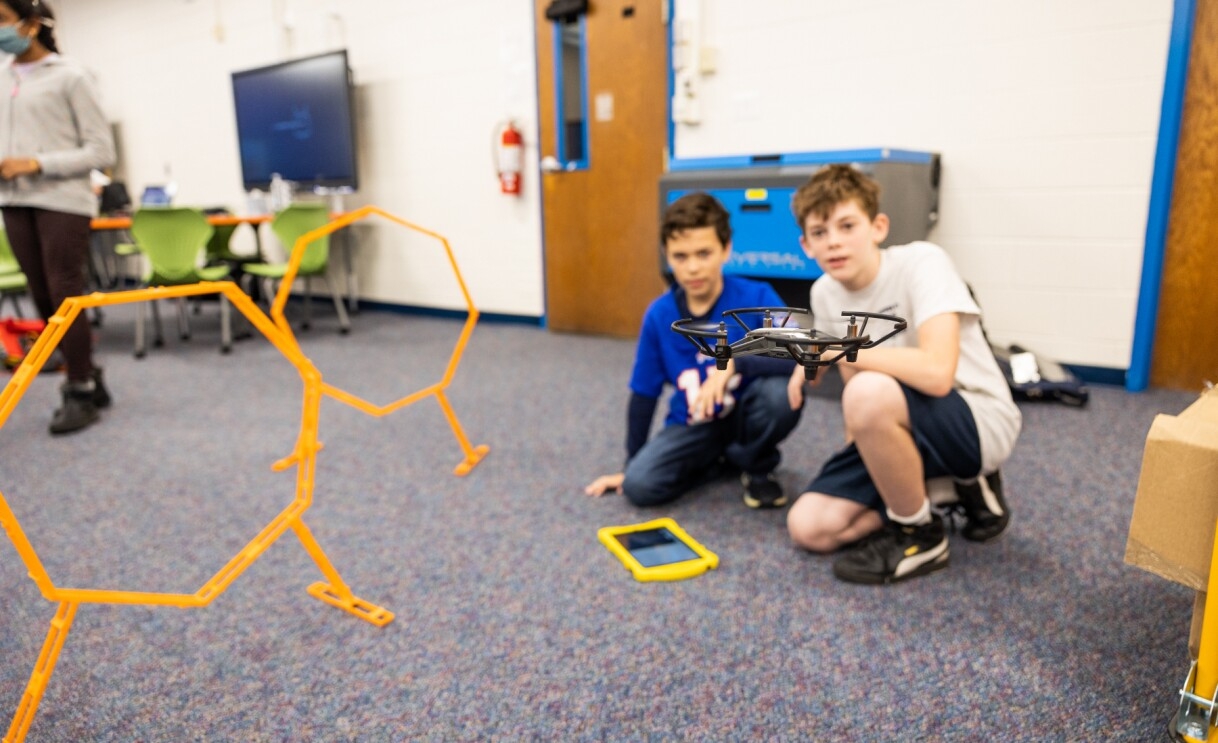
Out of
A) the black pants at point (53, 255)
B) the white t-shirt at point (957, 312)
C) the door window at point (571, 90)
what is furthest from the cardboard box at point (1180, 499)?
the door window at point (571, 90)

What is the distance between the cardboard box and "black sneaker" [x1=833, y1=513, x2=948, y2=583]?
1.96 ft

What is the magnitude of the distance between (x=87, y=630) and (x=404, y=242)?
12.0 feet

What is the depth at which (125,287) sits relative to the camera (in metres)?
6.25

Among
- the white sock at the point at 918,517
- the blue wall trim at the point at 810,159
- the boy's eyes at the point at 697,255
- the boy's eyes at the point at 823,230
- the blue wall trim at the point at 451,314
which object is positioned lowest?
the blue wall trim at the point at 451,314

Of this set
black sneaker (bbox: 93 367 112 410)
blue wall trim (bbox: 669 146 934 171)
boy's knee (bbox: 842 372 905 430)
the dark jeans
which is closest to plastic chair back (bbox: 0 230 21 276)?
black sneaker (bbox: 93 367 112 410)

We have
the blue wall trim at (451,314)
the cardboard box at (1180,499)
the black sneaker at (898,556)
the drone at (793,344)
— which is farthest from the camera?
the blue wall trim at (451,314)

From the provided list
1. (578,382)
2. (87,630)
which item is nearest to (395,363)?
(578,382)

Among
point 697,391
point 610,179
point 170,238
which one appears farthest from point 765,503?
point 170,238

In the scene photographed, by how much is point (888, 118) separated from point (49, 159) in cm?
278

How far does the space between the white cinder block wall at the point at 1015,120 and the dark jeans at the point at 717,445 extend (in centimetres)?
152

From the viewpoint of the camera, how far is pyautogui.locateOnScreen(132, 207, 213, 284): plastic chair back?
3.36 m

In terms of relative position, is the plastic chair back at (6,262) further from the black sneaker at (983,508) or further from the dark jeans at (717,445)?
the black sneaker at (983,508)

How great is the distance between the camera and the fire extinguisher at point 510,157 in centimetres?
399

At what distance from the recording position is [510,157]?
401cm
